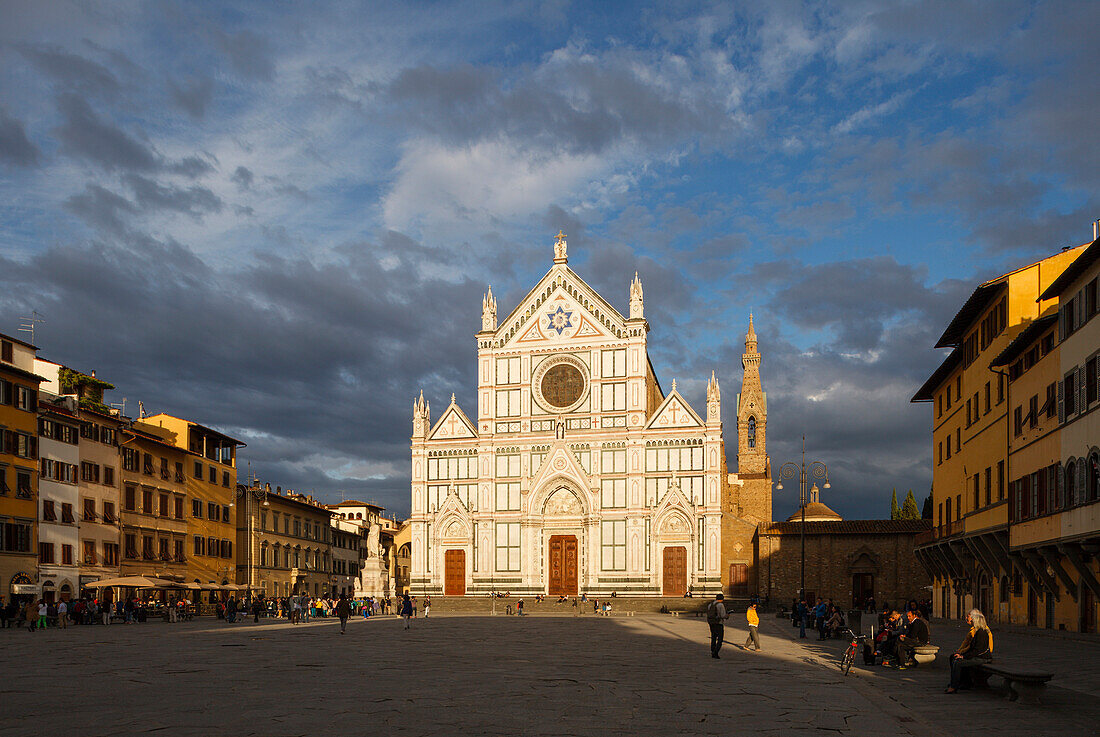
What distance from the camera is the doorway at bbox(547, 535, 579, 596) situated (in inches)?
2640

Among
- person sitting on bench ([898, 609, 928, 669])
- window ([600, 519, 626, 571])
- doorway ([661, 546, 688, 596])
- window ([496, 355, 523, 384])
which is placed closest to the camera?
person sitting on bench ([898, 609, 928, 669])

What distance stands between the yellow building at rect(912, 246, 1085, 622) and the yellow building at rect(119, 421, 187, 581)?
3949 centimetres

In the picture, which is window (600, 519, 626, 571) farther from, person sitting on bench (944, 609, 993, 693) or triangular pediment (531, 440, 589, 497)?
person sitting on bench (944, 609, 993, 693)

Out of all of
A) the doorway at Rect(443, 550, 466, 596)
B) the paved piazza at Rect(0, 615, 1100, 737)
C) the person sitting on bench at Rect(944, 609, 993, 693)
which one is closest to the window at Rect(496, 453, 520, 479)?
the doorway at Rect(443, 550, 466, 596)

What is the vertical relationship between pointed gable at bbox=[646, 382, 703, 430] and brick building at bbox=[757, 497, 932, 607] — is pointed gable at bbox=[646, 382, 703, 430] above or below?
above

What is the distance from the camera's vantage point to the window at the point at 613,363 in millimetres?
67938

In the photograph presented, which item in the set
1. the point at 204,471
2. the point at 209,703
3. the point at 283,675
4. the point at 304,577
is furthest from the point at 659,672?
the point at 304,577

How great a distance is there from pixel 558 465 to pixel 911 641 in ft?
155

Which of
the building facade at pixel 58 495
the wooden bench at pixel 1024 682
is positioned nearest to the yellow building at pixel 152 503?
the building facade at pixel 58 495

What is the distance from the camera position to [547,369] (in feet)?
227

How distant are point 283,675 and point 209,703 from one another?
461 cm

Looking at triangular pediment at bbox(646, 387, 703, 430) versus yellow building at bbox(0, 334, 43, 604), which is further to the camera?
triangular pediment at bbox(646, 387, 703, 430)

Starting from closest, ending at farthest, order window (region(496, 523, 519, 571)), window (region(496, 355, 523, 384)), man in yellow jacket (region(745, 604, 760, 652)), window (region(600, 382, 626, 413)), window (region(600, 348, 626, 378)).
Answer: man in yellow jacket (region(745, 604, 760, 652))
window (region(600, 382, 626, 413))
window (region(496, 523, 519, 571))
window (region(600, 348, 626, 378))
window (region(496, 355, 523, 384))

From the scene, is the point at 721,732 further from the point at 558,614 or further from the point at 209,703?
the point at 558,614
